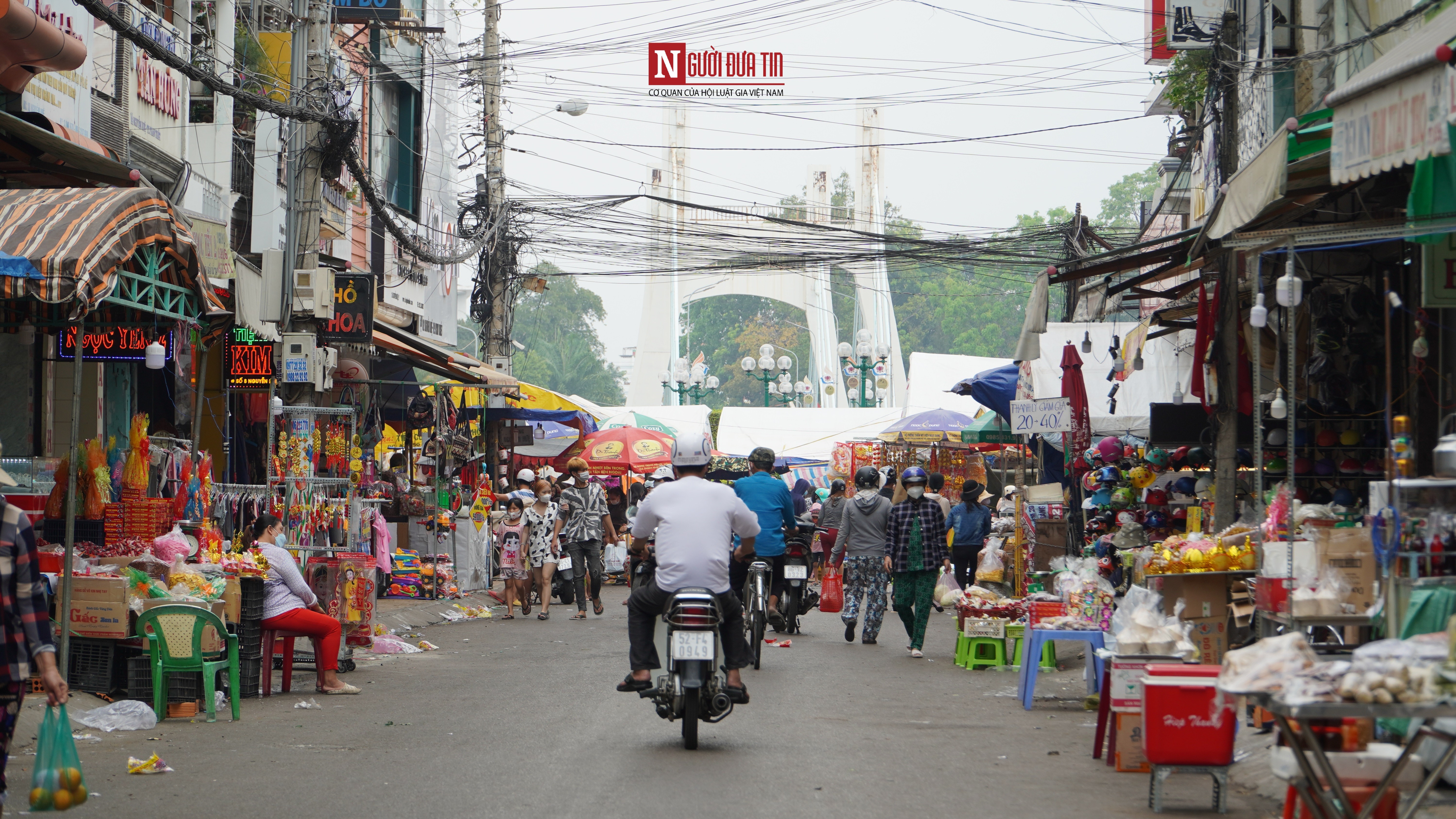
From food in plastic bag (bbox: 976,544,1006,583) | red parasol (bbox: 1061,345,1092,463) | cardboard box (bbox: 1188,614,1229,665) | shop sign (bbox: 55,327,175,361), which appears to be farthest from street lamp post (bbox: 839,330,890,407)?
cardboard box (bbox: 1188,614,1229,665)

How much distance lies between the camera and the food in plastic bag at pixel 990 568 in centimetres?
1947

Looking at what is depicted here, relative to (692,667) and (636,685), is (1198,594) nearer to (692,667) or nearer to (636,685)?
(692,667)

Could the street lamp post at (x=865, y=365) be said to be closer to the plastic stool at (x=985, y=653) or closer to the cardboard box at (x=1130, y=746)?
the plastic stool at (x=985, y=653)

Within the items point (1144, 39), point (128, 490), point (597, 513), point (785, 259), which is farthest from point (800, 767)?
point (785, 259)

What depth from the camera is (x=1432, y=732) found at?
4.99 meters

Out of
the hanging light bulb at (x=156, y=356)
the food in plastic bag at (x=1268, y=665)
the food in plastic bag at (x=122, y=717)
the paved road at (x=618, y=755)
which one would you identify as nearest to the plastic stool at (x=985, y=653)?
the paved road at (x=618, y=755)

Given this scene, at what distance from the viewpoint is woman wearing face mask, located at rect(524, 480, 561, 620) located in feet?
60.0

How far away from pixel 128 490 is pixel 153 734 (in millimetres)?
3071

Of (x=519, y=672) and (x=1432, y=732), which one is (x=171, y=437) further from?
(x=1432, y=732)

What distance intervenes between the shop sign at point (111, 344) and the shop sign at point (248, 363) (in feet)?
7.59

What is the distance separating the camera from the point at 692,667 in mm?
8305

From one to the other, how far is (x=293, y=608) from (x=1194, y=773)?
675 centimetres

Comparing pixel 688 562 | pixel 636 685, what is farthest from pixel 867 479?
pixel 636 685

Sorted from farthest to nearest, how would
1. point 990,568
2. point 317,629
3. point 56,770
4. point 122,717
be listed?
point 990,568 < point 317,629 < point 122,717 < point 56,770
